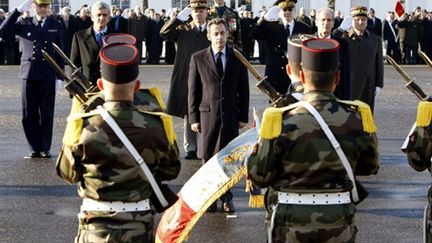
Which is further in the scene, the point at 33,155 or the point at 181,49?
the point at 33,155

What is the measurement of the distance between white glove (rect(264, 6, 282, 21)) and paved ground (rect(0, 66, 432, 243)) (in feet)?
6.28

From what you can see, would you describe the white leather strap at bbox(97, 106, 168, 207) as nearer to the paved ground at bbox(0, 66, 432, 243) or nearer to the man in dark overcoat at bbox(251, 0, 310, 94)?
the paved ground at bbox(0, 66, 432, 243)

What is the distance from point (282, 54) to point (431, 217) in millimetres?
A: 6276

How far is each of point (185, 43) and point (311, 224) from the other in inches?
266

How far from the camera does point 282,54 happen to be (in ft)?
41.5

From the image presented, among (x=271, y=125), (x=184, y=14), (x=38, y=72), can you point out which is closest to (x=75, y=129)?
(x=271, y=125)

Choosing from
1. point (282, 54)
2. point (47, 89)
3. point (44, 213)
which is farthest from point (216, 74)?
point (47, 89)

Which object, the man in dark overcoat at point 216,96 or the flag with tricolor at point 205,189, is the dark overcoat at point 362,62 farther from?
the flag with tricolor at point 205,189

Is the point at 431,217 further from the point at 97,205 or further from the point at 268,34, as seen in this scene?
the point at 268,34

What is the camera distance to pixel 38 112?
13.2 m

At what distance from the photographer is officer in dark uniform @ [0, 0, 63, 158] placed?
42.4ft

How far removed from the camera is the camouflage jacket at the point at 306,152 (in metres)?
5.71

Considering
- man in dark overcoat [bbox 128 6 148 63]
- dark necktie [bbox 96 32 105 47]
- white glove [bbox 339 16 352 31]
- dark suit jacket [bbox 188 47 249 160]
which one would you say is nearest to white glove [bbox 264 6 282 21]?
white glove [bbox 339 16 352 31]

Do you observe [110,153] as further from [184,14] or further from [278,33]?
[278,33]
